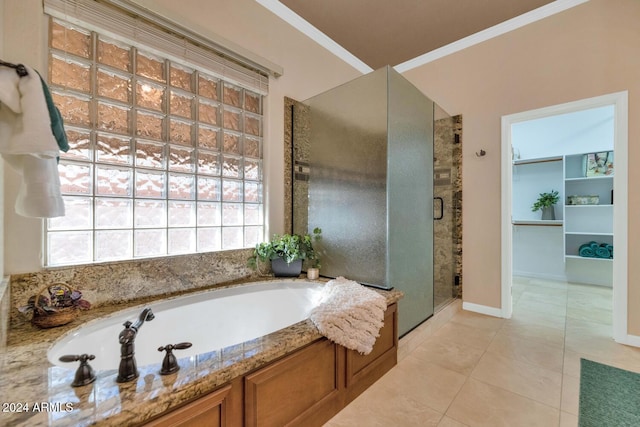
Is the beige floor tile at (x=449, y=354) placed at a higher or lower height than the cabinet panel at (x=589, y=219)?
lower

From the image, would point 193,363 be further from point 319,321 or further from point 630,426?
point 630,426

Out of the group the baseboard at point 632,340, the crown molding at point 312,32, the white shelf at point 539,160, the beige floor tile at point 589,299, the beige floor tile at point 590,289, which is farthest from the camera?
the white shelf at point 539,160

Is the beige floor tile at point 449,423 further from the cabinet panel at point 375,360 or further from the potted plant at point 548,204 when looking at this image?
the potted plant at point 548,204

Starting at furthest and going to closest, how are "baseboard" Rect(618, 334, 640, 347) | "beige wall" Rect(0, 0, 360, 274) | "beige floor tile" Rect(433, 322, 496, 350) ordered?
"beige floor tile" Rect(433, 322, 496, 350)
"baseboard" Rect(618, 334, 640, 347)
"beige wall" Rect(0, 0, 360, 274)

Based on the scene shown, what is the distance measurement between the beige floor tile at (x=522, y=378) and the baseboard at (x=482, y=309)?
0.91 meters

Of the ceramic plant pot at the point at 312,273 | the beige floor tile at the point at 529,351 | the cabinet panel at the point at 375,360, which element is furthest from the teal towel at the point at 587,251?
the ceramic plant pot at the point at 312,273

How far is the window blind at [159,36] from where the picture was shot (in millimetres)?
1457

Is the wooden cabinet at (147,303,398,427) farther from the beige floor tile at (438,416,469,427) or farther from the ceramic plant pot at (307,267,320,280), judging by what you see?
the ceramic plant pot at (307,267,320,280)

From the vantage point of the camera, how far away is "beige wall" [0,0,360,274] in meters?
1.31

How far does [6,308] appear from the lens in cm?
117

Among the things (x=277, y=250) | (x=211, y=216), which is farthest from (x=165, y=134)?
(x=277, y=250)

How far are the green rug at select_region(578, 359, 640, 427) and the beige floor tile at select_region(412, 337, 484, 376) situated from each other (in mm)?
564

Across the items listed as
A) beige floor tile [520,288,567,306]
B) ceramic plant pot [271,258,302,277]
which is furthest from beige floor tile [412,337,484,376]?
beige floor tile [520,288,567,306]

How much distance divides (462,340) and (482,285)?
87 cm
